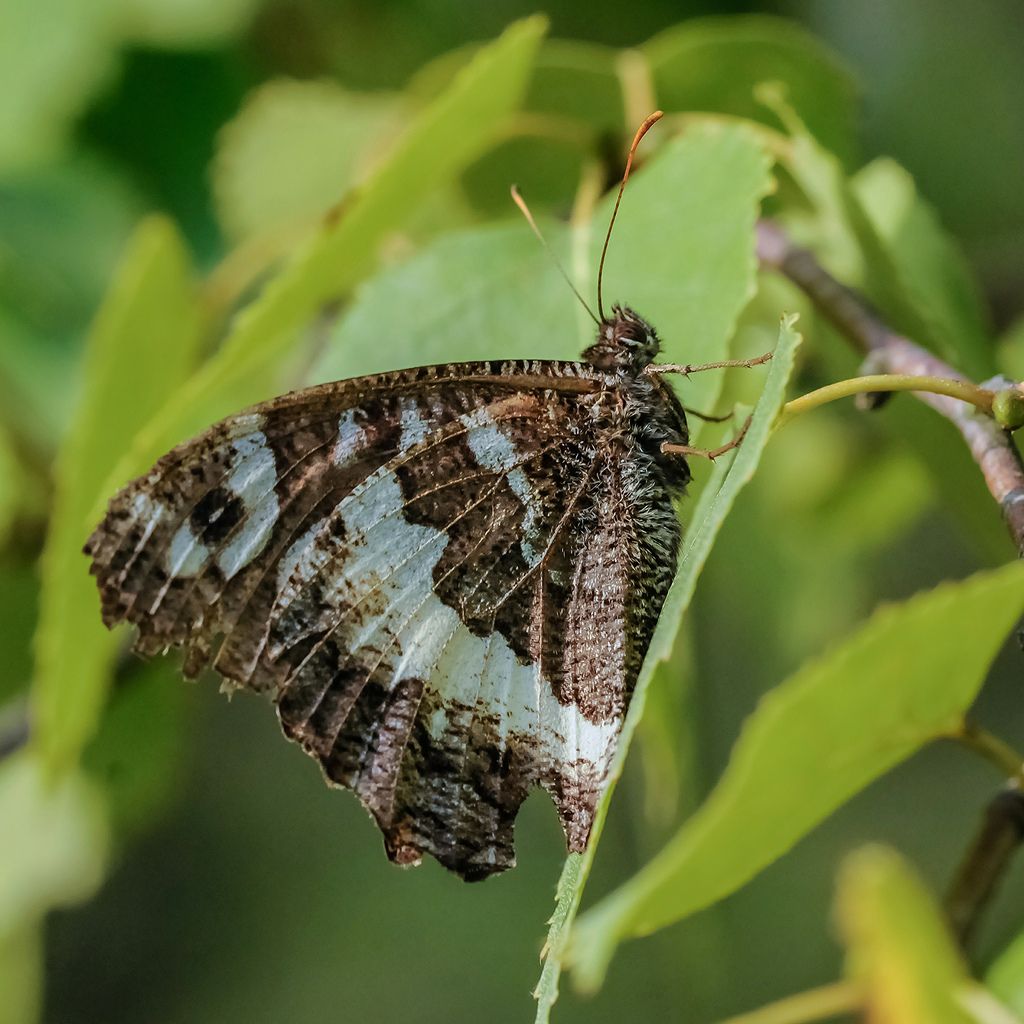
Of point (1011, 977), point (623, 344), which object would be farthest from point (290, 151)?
point (1011, 977)

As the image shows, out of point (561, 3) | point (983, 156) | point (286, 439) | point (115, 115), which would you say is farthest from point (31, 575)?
point (983, 156)

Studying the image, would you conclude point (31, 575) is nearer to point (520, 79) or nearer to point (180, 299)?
point (180, 299)

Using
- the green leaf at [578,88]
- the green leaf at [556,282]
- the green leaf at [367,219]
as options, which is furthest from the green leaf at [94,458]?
the green leaf at [578,88]

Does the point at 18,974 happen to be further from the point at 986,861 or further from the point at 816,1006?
the point at 986,861

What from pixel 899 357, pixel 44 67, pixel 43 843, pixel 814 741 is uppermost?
pixel 44 67

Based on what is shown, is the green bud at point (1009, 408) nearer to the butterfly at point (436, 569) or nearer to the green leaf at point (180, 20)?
the butterfly at point (436, 569)
